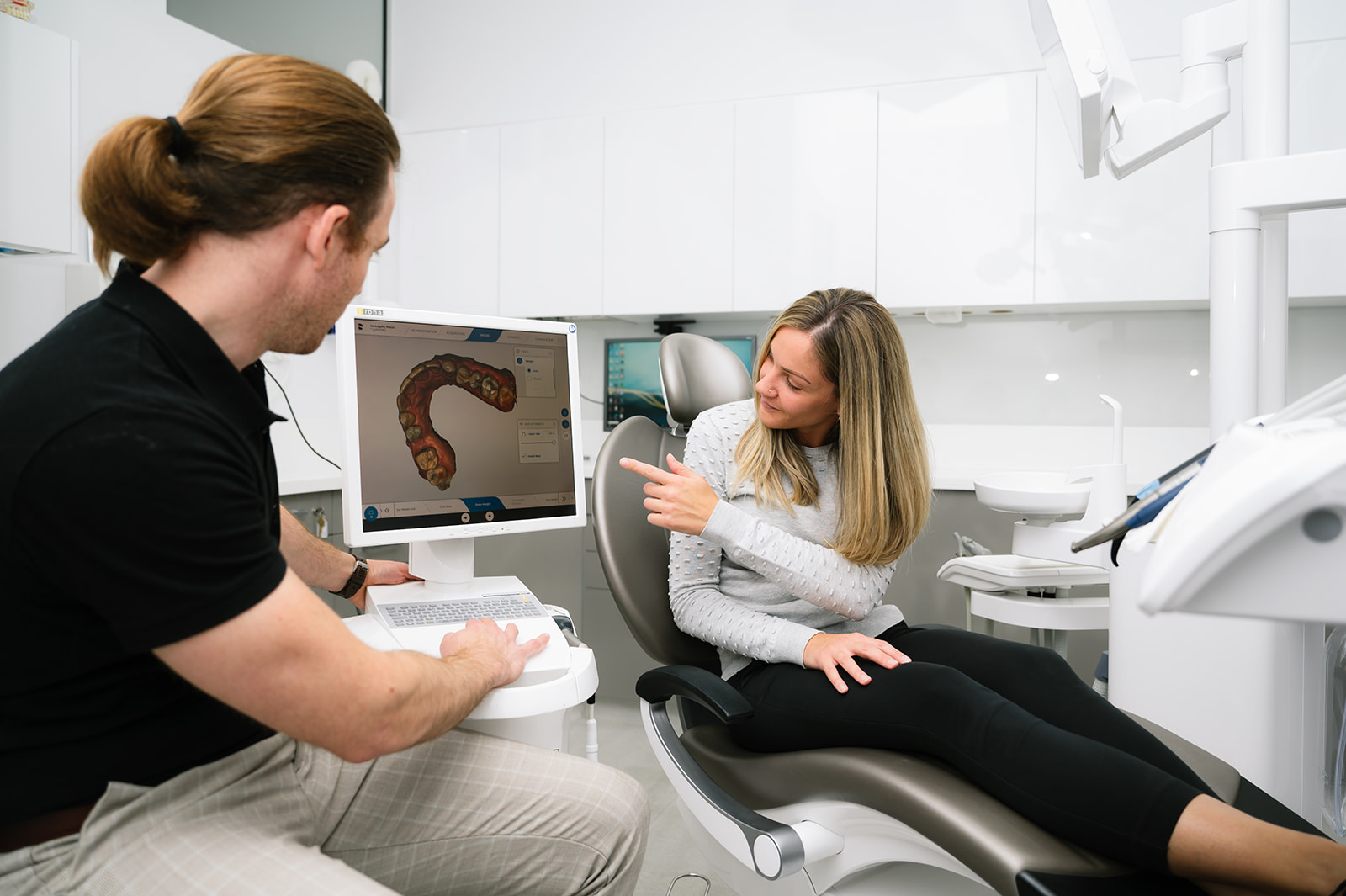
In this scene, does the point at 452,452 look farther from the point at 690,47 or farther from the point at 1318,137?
the point at 1318,137

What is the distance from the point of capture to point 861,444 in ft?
4.88

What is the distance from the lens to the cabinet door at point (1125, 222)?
251 cm

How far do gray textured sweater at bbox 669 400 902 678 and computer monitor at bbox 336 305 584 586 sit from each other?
250 mm

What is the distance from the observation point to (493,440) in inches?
57.8

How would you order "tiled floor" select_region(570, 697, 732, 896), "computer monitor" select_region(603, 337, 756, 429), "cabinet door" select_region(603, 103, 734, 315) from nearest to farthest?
"tiled floor" select_region(570, 697, 732, 896)
"cabinet door" select_region(603, 103, 734, 315)
"computer monitor" select_region(603, 337, 756, 429)

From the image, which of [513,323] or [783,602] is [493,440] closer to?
[513,323]

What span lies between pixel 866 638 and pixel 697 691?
0.93 feet

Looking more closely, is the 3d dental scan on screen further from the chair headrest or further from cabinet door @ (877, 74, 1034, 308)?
cabinet door @ (877, 74, 1034, 308)

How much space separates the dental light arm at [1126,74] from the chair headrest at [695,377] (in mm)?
788

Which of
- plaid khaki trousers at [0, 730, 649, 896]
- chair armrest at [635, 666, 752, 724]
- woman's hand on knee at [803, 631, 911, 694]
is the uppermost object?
woman's hand on knee at [803, 631, 911, 694]

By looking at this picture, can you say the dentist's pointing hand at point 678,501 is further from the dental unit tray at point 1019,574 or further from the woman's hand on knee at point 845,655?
the dental unit tray at point 1019,574

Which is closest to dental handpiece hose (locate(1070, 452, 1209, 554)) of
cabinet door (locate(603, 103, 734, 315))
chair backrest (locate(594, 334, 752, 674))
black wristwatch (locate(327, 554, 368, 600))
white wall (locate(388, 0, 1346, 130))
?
chair backrest (locate(594, 334, 752, 674))

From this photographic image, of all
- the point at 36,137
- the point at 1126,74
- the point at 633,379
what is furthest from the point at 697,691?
the point at 633,379

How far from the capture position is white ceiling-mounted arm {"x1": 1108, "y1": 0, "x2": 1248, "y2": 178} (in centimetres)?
148
